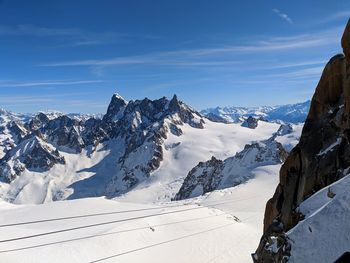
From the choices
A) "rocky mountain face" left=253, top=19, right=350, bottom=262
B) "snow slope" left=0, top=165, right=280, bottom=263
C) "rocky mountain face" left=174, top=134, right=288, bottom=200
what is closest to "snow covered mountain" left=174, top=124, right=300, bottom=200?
"rocky mountain face" left=174, top=134, right=288, bottom=200

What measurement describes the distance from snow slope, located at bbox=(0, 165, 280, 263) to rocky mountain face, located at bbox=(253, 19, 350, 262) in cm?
1155

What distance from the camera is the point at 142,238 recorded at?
1634 inches

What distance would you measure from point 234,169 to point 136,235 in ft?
415

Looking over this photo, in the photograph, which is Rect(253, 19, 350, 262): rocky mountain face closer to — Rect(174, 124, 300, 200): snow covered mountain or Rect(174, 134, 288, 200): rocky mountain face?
Rect(174, 124, 300, 200): snow covered mountain

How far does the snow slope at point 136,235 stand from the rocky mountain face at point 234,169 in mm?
80012

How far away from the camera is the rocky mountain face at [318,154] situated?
2536 cm

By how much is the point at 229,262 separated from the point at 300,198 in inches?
563

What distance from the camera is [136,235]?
4150cm

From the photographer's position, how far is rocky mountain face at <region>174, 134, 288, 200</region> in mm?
146000

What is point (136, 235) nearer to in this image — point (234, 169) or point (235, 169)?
point (235, 169)

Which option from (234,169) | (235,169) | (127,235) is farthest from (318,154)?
(234,169)

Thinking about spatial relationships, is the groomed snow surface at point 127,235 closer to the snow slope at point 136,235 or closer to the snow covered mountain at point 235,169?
the snow slope at point 136,235

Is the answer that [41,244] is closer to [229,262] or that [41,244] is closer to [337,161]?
[229,262]

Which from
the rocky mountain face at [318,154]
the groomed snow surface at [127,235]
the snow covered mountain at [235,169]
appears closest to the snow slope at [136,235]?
the groomed snow surface at [127,235]
